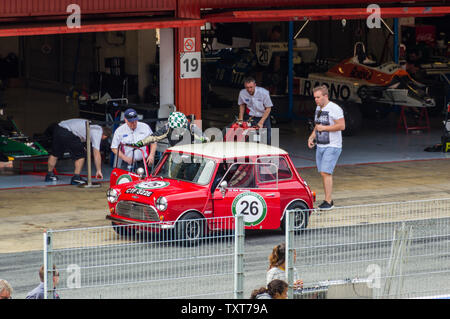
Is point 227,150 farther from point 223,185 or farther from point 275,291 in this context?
point 275,291

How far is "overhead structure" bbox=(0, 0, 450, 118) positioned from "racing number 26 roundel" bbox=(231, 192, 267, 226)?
5061 mm

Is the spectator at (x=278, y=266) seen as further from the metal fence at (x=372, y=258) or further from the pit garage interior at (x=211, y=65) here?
the pit garage interior at (x=211, y=65)

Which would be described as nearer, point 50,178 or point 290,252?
point 290,252

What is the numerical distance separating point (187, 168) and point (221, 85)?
19.9m

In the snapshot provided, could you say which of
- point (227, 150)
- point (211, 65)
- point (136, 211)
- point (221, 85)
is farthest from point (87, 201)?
point (221, 85)

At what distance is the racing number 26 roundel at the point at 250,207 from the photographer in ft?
40.1

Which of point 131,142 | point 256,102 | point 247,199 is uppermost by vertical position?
point 256,102

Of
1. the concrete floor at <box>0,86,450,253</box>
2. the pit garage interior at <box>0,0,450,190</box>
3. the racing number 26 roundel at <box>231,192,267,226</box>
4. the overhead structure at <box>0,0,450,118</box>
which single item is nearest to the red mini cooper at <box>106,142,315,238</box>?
the racing number 26 roundel at <box>231,192,267,226</box>

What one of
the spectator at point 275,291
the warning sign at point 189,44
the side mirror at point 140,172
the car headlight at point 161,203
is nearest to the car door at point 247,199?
the car headlight at point 161,203

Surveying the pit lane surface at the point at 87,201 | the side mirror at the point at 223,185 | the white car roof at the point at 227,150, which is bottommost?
the pit lane surface at the point at 87,201

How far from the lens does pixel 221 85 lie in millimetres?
32375

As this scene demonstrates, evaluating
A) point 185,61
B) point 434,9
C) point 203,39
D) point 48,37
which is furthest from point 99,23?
point 48,37

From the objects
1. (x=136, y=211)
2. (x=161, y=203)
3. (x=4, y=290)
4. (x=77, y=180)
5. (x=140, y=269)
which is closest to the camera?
(x=4, y=290)

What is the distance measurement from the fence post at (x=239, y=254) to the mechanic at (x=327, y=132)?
242 inches
